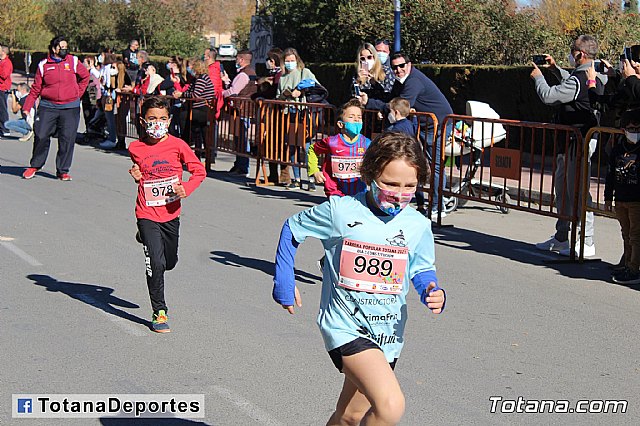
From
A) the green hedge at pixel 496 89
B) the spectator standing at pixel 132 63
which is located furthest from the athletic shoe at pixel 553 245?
the spectator standing at pixel 132 63

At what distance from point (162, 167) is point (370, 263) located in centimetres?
335

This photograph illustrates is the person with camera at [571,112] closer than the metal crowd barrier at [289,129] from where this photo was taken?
Yes

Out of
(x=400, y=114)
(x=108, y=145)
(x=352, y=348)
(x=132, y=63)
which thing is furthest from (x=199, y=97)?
(x=352, y=348)

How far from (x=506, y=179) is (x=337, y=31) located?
19014 mm

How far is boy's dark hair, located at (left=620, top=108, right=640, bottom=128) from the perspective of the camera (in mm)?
8828

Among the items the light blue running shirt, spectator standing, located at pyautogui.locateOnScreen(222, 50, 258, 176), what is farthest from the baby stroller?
the light blue running shirt

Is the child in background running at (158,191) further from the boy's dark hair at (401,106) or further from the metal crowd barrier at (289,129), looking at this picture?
the metal crowd barrier at (289,129)

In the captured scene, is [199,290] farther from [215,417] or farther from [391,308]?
[391,308]

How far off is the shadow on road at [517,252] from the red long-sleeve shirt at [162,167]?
11.2 ft

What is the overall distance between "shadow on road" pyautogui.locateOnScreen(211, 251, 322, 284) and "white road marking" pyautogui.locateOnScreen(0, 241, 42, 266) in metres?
1.66

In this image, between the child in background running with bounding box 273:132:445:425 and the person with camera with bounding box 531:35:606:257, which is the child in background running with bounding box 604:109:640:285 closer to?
the person with camera with bounding box 531:35:606:257

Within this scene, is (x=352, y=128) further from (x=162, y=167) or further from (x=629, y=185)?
(x=629, y=185)

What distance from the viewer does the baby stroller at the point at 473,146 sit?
479 inches

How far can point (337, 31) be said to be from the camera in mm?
29719
